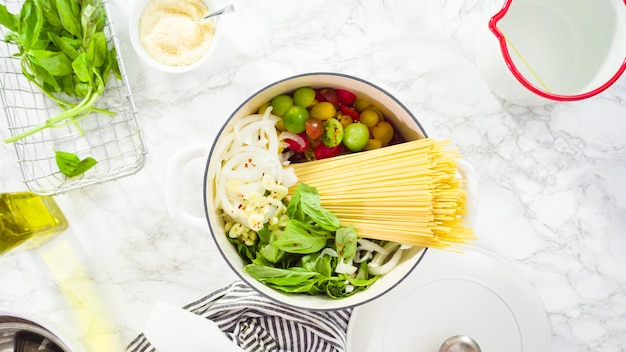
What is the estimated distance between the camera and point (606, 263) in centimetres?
109

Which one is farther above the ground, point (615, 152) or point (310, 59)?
point (310, 59)

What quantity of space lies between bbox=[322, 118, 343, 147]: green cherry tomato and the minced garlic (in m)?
0.27

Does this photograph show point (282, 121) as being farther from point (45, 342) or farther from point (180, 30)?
point (45, 342)

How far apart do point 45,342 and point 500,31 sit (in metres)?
0.89

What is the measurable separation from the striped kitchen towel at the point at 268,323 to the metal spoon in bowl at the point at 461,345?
19 centimetres

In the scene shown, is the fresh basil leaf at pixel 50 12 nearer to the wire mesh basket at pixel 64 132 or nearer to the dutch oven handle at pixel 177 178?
the wire mesh basket at pixel 64 132

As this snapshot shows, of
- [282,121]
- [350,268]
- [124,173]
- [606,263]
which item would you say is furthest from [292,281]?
[606,263]

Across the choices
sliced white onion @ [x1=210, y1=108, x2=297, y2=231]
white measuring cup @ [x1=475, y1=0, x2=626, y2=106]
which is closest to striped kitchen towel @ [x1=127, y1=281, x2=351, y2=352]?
sliced white onion @ [x1=210, y1=108, x2=297, y2=231]

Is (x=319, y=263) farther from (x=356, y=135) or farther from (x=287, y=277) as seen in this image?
(x=356, y=135)

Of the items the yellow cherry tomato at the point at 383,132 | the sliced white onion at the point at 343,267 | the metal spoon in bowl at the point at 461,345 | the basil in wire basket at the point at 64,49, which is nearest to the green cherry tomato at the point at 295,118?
the yellow cherry tomato at the point at 383,132

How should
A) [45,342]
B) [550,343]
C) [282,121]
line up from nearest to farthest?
[45,342] < [282,121] < [550,343]

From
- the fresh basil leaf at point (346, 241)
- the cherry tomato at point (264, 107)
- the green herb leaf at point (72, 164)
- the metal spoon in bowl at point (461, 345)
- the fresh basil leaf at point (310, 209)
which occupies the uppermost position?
the cherry tomato at point (264, 107)

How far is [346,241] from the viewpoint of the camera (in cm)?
86

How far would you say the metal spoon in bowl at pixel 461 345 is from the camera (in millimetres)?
997
